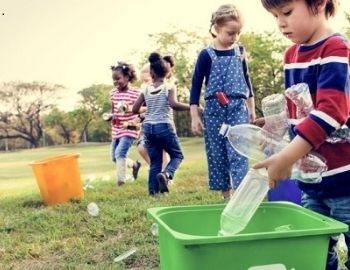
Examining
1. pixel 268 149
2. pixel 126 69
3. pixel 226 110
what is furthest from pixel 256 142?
pixel 126 69

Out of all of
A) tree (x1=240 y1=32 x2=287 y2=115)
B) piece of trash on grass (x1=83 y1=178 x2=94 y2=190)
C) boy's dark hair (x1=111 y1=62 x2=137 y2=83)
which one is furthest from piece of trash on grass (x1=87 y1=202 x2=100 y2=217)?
tree (x1=240 y1=32 x2=287 y2=115)

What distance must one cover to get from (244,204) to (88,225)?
175cm

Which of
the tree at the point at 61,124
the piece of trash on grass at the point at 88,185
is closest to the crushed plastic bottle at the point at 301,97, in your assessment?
the piece of trash on grass at the point at 88,185

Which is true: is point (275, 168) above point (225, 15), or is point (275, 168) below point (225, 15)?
below

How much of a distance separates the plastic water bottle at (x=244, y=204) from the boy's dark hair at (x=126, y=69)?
341 centimetres

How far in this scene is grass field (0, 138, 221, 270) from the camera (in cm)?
257

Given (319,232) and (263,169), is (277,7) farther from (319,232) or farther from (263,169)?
(319,232)

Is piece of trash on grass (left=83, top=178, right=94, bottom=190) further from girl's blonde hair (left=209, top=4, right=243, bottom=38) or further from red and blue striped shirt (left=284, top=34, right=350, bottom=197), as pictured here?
red and blue striped shirt (left=284, top=34, right=350, bottom=197)

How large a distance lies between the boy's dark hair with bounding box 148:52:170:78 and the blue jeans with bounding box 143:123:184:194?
356 mm

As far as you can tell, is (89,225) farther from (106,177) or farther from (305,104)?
(106,177)

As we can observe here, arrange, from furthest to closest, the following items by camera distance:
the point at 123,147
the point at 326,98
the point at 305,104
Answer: the point at 123,147 < the point at 305,104 < the point at 326,98

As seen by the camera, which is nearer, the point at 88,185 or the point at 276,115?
the point at 276,115

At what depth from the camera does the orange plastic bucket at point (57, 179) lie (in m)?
4.07

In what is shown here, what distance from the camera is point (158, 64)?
4.14m
